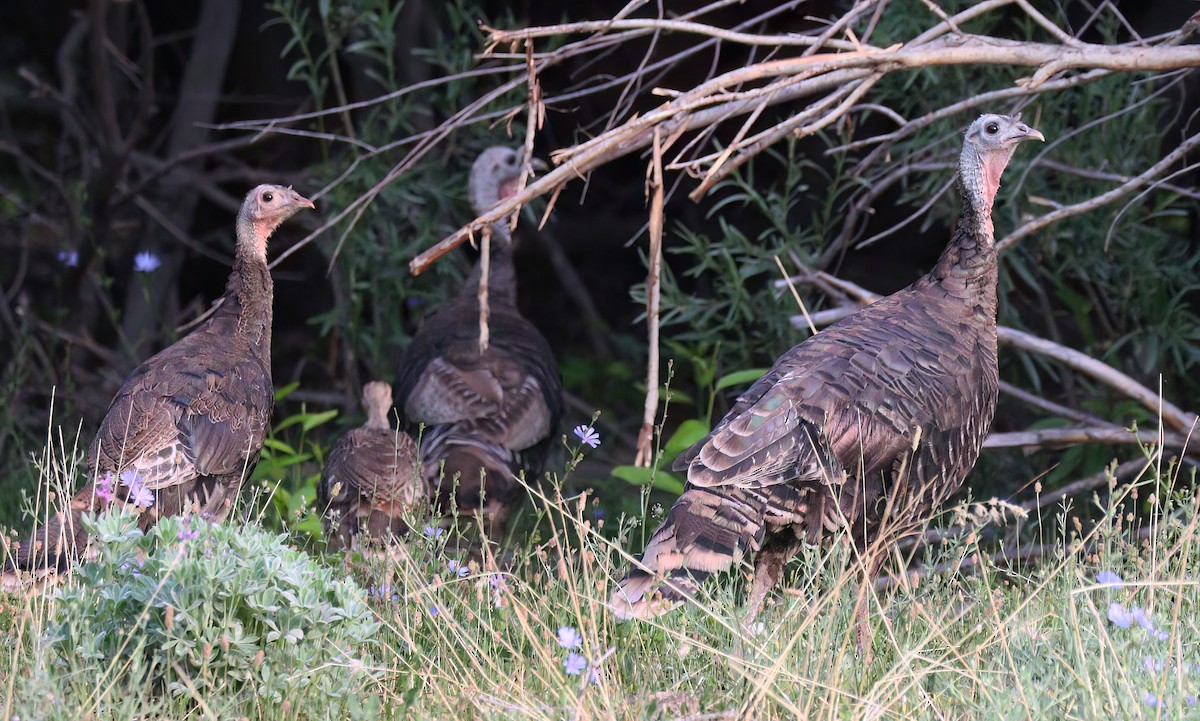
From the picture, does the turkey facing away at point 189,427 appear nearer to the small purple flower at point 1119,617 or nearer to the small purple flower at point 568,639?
the small purple flower at point 568,639

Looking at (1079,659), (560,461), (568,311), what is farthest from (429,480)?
(568,311)

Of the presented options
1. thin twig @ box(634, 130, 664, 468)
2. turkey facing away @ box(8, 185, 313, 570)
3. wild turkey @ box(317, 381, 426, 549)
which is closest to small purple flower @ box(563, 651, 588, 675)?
thin twig @ box(634, 130, 664, 468)

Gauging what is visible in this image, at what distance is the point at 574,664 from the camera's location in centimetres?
302

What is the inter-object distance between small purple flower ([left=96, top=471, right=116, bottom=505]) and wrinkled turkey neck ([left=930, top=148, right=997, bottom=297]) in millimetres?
2681

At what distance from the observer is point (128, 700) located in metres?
2.76

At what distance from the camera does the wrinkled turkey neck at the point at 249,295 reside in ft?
17.3

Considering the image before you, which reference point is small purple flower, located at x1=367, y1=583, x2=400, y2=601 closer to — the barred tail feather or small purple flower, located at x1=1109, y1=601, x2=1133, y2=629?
the barred tail feather

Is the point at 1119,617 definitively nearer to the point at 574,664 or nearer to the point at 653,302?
the point at 574,664

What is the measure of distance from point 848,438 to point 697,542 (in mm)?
579

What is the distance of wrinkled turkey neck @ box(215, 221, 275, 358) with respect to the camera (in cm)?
527

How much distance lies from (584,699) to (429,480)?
112 inches

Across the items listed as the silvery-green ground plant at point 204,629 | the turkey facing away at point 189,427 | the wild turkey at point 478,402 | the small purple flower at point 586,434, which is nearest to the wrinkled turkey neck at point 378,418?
the wild turkey at point 478,402

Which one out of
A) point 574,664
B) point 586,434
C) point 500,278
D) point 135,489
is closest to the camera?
point 574,664

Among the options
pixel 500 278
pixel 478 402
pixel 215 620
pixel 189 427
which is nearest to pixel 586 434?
pixel 215 620
